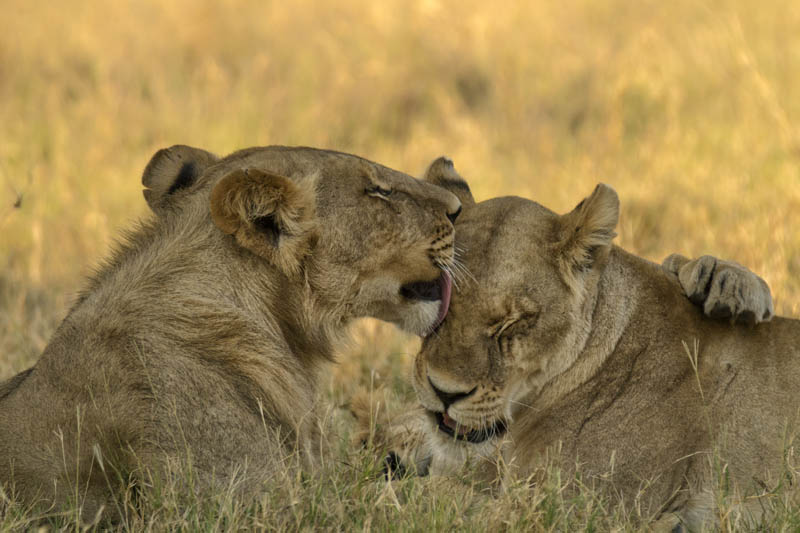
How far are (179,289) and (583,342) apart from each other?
137 centimetres

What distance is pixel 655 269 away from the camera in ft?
13.8

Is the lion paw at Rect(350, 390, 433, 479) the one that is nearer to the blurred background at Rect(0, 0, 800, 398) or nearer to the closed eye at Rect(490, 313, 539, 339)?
the closed eye at Rect(490, 313, 539, 339)

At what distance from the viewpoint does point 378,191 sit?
3.95 meters

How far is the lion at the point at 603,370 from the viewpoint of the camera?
3775mm

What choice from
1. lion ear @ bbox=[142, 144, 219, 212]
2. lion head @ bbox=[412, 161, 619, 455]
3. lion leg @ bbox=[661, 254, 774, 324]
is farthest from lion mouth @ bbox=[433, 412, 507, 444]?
lion ear @ bbox=[142, 144, 219, 212]

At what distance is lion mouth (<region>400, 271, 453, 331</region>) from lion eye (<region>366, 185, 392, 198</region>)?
323mm

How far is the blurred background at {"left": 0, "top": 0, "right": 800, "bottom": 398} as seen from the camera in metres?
7.41

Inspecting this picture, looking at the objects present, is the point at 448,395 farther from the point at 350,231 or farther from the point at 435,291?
the point at 350,231

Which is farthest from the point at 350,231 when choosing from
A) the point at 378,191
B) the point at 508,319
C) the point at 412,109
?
the point at 412,109

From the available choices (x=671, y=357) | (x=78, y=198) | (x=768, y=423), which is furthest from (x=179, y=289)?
(x=78, y=198)

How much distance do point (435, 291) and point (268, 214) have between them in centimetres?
65

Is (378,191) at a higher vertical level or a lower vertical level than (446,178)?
lower

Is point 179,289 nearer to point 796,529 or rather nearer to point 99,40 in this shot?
point 796,529

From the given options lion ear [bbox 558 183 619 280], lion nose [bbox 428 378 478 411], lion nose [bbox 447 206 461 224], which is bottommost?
lion nose [bbox 428 378 478 411]
